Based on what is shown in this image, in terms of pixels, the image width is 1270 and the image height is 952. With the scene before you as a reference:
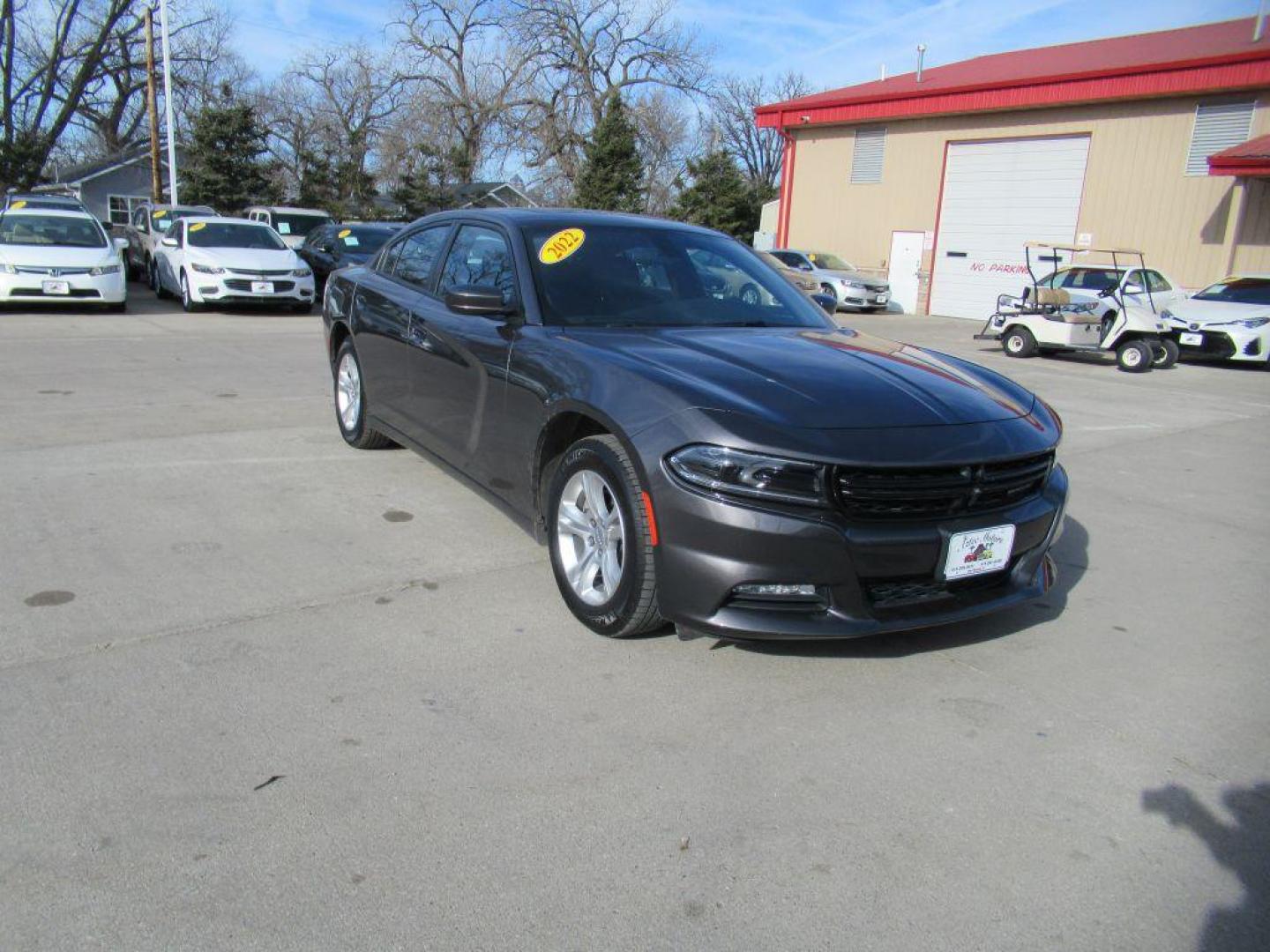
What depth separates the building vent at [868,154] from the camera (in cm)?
2619

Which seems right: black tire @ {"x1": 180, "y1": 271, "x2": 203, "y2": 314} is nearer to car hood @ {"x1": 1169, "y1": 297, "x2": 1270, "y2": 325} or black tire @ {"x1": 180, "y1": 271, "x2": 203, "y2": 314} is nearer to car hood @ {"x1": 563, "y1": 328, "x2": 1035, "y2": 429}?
car hood @ {"x1": 563, "y1": 328, "x2": 1035, "y2": 429}

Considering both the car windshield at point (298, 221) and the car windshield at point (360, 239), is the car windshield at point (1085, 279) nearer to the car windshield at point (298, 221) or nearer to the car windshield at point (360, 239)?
the car windshield at point (360, 239)

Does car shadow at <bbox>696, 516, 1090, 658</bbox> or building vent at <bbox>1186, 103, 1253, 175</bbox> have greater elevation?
building vent at <bbox>1186, 103, 1253, 175</bbox>

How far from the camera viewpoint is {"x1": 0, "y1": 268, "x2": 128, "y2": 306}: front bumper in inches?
521

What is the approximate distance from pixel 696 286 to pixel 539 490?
4.39ft

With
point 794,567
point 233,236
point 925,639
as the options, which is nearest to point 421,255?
point 794,567

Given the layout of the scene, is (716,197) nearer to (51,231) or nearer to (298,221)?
(298,221)

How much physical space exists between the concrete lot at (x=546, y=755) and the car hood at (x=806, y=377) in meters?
0.93

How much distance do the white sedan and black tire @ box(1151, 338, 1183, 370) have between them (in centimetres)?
1336

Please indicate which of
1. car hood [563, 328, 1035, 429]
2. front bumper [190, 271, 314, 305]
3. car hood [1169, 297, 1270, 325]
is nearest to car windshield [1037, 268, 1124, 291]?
car hood [1169, 297, 1270, 325]

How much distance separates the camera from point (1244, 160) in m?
18.0

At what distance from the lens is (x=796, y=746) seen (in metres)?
2.98

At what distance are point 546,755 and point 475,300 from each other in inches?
80.3

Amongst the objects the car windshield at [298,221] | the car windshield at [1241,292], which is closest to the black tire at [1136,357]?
the car windshield at [1241,292]
